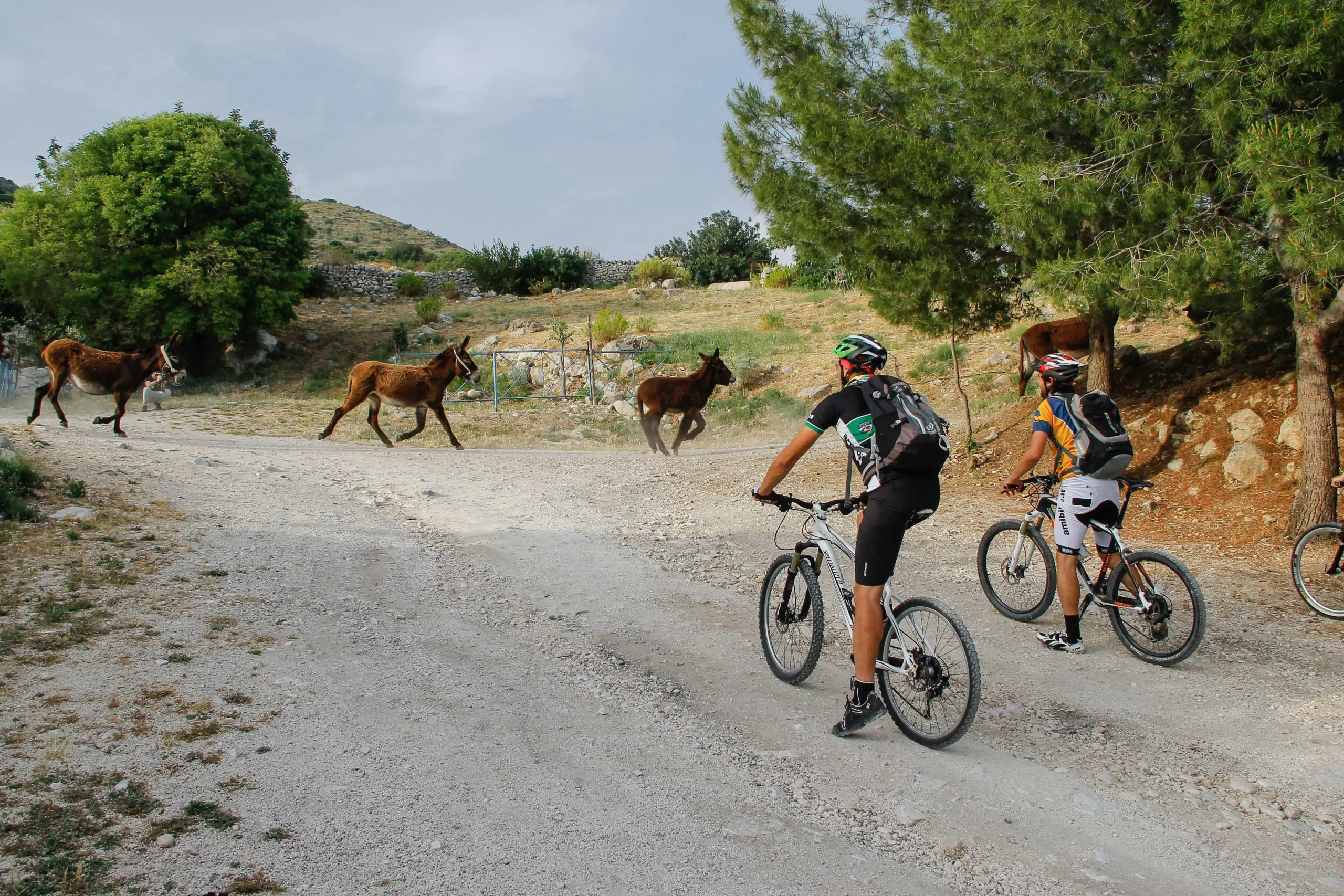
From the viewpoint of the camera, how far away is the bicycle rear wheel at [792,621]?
4934 millimetres

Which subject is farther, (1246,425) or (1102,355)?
(1102,355)

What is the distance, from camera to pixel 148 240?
27672mm

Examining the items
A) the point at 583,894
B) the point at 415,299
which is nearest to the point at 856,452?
the point at 583,894

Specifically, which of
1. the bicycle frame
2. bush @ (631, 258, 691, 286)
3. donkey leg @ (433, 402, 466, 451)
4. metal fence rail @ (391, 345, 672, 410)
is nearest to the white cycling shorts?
the bicycle frame

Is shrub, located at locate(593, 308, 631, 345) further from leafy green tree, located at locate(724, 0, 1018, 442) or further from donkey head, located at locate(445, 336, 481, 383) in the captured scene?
leafy green tree, located at locate(724, 0, 1018, 442)

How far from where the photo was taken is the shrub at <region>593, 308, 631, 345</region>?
27703 millimetres

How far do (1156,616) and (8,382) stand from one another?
83.9 ft

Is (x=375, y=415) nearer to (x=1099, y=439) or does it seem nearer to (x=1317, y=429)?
(x=1099, y=439)

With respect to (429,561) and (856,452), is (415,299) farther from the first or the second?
(856,452)

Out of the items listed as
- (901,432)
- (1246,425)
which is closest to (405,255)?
(1246,425)

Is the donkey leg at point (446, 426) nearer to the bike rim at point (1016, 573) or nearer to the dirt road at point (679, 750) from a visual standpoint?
the dirt road at point (679, 750)

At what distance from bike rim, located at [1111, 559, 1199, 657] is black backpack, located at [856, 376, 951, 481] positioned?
212 cm

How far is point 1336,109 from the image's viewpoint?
680 centimetres

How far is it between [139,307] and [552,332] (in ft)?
40.0
